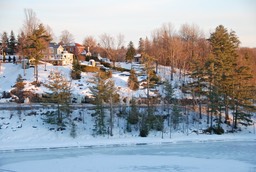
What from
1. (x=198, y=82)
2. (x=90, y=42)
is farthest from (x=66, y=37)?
(x=198, y=82)

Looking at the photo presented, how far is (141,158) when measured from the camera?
2666 centimetres

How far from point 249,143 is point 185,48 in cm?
3749

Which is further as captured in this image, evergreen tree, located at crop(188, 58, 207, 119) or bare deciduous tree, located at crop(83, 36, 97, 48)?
bare deciduous tree, located at crop(83, 36, 97, 48)

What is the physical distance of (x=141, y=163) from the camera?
24.8 m

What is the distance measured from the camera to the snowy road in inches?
907

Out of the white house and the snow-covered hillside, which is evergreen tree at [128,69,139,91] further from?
the white house

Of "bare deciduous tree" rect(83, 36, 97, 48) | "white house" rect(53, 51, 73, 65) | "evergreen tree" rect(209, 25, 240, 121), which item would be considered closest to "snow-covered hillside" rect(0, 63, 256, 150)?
"evergreen tree" rect(209, 25, 240, 121)

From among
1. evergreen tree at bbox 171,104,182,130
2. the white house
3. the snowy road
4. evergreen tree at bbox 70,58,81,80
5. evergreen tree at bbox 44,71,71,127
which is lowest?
the snowy road

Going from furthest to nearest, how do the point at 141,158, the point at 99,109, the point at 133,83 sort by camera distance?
the point at 133,83 → the point at 99,109 → the point at 141,158

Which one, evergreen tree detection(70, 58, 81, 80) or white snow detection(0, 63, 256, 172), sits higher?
evergreen tree detection(70, 58, 81, 80)

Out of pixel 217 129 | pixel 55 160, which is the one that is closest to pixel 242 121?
pixel 217 129

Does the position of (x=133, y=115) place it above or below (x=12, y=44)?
below

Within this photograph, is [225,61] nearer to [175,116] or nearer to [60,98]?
[175,116]

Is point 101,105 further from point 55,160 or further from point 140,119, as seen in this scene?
point 55,160
